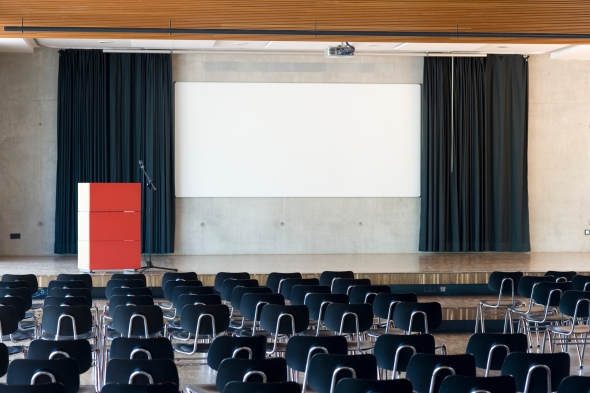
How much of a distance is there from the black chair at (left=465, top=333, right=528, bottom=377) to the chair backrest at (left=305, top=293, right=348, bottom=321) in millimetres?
1499

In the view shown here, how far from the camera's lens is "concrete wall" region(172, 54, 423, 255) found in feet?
37.4

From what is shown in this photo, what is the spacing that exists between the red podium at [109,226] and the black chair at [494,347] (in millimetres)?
5816

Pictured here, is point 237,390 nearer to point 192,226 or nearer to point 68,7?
point 68,7

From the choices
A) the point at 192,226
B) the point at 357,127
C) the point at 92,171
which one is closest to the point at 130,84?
the point at 92,171

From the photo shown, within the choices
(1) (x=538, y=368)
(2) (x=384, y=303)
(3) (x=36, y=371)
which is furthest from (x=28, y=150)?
(1) (x=538, y=368)

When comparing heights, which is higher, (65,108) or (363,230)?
(65,108)

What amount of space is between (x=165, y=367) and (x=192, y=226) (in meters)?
8.15

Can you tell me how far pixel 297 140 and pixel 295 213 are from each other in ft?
4.57

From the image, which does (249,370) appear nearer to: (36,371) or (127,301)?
(36,371)

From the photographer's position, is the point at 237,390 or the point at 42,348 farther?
the point at 42,348

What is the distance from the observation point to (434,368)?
353cm

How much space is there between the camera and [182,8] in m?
6.70

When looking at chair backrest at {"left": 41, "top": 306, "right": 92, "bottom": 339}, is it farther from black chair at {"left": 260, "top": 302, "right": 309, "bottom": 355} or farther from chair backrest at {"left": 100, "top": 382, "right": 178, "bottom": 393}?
chair backrest at {"left": 100, "top": 382, "right": 178, "bottom": 393}

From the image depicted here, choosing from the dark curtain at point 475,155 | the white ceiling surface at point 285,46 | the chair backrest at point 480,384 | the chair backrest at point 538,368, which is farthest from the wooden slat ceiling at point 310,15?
the chair backrest at point 480,384
